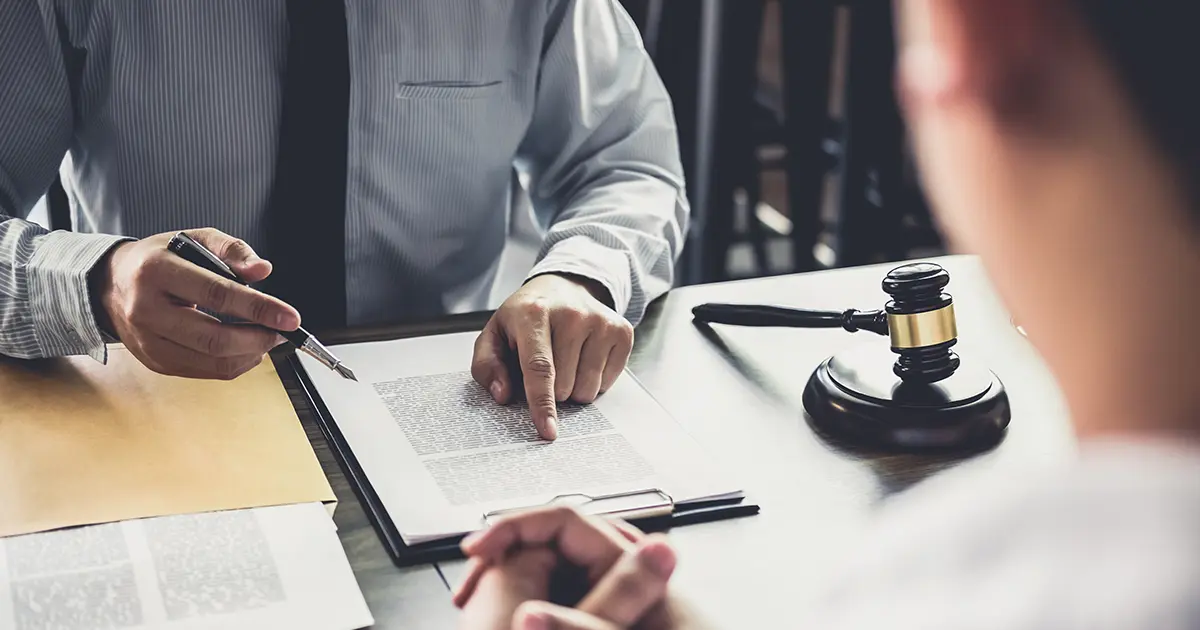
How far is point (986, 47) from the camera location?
0.46 metres

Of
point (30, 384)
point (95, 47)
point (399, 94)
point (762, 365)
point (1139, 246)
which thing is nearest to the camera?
point (1139, 246)

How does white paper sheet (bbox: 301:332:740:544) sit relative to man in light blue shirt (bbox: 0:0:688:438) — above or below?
below

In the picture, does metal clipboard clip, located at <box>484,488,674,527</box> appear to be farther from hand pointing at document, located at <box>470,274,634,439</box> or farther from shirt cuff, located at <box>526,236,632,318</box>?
shirt cuff, located at <box>526,236,632,318</box>

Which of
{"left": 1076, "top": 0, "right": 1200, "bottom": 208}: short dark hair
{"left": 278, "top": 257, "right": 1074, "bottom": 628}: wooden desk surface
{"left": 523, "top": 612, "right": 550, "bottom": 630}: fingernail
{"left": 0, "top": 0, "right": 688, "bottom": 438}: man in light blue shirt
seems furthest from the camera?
{"left": 0, "top": 0, "right": 688, "bottom": 438}: man in light blue shirt

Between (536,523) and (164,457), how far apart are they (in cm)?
37

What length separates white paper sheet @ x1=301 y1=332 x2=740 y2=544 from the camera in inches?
39.8

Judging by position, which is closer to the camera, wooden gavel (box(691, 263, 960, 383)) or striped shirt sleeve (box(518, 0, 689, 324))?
wooden gavel (box(691, 263, 960, 383))

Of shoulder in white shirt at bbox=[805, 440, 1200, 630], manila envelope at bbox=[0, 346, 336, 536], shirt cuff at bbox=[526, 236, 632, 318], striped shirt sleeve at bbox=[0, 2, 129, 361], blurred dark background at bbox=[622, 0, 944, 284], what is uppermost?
shoulder in white shirt at bbox=[805, 440, 1200, 630]

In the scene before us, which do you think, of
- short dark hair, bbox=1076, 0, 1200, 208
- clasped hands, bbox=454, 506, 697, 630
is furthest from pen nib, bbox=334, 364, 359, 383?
short dark hair, bbox=1076, 0, 1200, 208

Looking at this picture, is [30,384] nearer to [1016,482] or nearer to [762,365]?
[762,365]

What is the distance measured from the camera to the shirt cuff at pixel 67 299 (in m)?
1.21

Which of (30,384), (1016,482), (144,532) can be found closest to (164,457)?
(144,532)

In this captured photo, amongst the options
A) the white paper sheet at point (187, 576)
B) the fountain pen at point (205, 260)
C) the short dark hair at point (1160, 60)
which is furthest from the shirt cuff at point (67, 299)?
the short dark hair at point (1160, 60)

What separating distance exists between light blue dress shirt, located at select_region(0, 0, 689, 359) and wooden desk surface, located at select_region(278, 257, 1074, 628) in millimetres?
145
